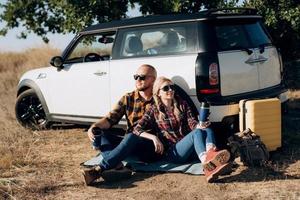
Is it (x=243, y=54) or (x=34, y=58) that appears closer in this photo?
(x=243, y=54)

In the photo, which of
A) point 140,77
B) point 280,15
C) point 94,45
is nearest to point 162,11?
point 280,15

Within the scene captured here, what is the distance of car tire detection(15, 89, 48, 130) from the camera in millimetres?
8828

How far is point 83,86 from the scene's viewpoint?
7.61m

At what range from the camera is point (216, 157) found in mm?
5324

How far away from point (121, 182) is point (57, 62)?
110 inches

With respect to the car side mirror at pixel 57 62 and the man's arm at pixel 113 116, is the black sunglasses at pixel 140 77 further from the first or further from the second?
the car side mirror at pixel 57 62

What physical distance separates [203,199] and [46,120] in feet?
13.7

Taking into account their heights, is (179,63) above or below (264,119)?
above

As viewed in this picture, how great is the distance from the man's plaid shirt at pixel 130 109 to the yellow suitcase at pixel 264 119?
1104 mm

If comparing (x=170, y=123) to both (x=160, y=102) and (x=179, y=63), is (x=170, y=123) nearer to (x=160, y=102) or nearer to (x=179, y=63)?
(x=160, y=102)

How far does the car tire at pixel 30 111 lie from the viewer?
883cm

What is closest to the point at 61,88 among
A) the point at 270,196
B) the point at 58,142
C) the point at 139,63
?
the point at 58,142

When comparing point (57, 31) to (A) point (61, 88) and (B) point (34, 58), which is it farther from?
(B) point (34, 58)

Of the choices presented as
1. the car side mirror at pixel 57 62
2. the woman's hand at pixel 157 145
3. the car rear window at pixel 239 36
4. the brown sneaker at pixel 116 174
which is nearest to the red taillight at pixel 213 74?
the car rear window at pixel 239 36
